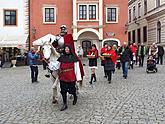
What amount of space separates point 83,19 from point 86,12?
858 mm

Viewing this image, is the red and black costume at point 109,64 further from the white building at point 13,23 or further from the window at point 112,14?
the window at point 112,14

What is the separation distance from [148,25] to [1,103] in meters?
43.1

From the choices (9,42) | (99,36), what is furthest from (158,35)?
(9,42)

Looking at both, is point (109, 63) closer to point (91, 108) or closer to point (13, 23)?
point (91, 108)

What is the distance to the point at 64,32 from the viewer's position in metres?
9.47

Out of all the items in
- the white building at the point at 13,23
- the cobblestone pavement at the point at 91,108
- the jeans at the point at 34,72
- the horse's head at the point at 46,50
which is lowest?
the cobblestone pavement at the point at 91,108

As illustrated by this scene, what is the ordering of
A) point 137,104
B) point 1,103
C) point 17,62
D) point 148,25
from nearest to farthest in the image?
point 137,104
point 1,103
point 17,62
point 148,25

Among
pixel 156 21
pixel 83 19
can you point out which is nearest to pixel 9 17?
pixel 83 19

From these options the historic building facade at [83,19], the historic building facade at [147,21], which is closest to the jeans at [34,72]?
the historic building facade at [83,19]

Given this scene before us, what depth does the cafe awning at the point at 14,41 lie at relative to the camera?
3325 cm

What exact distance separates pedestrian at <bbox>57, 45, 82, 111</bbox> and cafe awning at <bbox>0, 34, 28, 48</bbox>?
994 inches

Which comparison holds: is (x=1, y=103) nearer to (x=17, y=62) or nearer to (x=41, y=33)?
(x=17, y=62)

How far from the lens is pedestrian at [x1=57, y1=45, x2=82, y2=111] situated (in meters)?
8.73

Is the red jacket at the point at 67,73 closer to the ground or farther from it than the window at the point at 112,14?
closer to the ground
